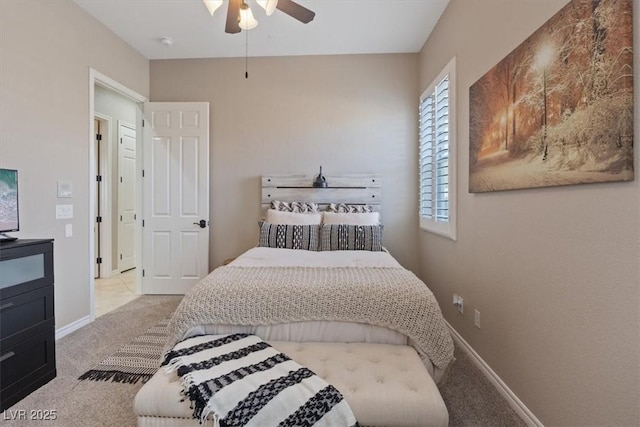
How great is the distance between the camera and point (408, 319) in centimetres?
169

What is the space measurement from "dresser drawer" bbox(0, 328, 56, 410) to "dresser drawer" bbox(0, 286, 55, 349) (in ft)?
0.15

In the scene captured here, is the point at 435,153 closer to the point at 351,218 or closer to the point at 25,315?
the point at 351,218

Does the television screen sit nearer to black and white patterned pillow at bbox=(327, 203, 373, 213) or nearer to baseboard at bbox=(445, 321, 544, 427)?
black and white patterned pillow at bbox=(327, 203, 373, 213)

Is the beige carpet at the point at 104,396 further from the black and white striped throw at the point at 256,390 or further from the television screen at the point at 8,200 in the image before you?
the television screen at the point at 8,200

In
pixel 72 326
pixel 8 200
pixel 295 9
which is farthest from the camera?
pixel 72 326

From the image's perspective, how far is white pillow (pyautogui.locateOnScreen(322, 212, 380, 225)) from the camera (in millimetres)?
3298

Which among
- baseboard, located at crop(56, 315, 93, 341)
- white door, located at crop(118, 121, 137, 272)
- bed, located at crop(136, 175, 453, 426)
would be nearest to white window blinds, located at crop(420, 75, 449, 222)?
bed, located at crop(136, 175, 453, 426)

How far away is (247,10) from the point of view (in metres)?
2.10

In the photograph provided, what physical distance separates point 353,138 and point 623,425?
3.23 m

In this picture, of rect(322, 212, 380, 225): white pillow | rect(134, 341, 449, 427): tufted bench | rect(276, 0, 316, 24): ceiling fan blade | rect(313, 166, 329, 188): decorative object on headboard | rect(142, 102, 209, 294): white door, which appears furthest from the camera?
rect(142, 102, 209, 294): white door

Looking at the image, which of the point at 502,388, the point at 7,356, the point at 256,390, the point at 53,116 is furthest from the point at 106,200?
the point at 502,388

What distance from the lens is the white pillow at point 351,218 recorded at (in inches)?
130

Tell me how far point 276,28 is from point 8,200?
2709 millimetres

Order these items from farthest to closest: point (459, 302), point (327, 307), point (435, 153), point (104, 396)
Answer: point (435, 153)
point (459, 302)
point (104, 396)
point (327, 307)
